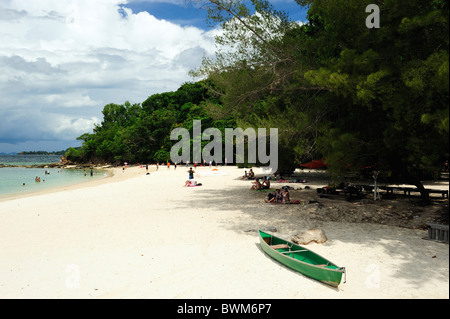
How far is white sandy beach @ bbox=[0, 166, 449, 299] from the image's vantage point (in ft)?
23.6

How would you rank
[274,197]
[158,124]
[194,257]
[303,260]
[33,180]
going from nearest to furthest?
[303,260]
[194,257]
[274,197]
[33,180]
[158,124]

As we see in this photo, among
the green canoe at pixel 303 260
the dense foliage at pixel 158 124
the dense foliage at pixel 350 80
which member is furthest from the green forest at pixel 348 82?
the dense foliage at pixel 158 124

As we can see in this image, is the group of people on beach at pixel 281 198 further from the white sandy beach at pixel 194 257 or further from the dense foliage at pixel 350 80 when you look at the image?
the dense foliage at pixel 350 80

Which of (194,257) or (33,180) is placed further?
(33,180)

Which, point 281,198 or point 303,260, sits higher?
point 281,198

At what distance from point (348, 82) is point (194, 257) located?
7483 mm

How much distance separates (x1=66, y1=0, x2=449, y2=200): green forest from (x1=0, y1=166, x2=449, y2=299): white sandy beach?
2.92 meters

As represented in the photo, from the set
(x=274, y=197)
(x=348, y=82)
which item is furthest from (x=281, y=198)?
(x=348, y=82)

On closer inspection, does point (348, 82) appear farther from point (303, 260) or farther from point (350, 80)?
point (303, 260)

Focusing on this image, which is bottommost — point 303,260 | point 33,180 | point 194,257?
point 33,180

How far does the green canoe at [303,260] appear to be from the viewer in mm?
7121

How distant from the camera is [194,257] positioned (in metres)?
9.41

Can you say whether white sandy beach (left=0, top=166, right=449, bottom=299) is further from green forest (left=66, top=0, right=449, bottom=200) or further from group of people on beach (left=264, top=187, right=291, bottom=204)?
green forest (left=66, top=0, right=449, bottom=200)

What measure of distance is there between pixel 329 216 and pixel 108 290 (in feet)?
33.5
